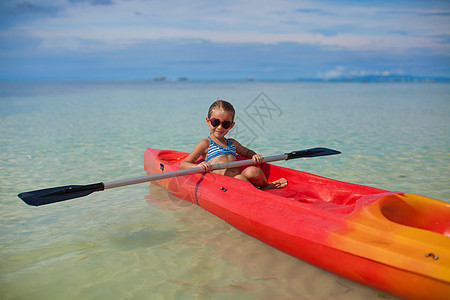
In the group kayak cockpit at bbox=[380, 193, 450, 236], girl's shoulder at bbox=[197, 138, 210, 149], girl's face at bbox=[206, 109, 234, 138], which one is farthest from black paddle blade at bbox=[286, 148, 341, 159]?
kayak cockpit at bbox=[380, 193, 450, 236]

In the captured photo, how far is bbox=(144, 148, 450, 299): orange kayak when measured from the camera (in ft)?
8.08

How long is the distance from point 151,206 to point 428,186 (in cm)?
391

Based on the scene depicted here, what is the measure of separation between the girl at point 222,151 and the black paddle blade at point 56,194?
1221 mm

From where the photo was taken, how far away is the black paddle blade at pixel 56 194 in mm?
3594

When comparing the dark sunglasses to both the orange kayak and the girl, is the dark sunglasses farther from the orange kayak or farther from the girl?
the orange kayak

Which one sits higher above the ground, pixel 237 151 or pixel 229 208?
pixel 237 151

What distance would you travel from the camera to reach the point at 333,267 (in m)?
2.89

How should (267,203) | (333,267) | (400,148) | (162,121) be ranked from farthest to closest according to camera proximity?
(162,121)
(400,148)
(267,203)
(333,267)

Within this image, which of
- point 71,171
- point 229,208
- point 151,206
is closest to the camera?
point 229,208

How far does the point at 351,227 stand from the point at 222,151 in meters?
2.09

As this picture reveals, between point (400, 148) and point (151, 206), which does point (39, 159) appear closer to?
point (151, 206)

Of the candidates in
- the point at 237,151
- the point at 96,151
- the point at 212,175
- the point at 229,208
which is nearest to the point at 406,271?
the point at 229,208

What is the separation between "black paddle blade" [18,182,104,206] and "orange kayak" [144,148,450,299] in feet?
4.14

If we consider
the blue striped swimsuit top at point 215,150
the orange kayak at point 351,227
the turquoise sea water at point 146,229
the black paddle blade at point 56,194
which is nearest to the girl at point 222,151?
the blue striped swimsuit top at point 215,150
